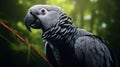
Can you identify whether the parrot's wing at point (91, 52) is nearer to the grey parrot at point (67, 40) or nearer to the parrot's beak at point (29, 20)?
the grey parrot at point (67, 40)

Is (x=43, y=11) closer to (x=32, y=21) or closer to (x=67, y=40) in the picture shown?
(x=32, y=21)

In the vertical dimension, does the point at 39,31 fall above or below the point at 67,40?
above

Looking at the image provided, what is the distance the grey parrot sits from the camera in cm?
203

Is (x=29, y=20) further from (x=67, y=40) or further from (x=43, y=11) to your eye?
Answer: (x=67, y=40)

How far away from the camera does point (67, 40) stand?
6.77 ft

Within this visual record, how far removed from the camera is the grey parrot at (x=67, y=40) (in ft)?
6.67

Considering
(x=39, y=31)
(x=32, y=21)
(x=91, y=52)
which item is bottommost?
(x=91, y=52)

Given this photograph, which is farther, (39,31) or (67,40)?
(39,31)

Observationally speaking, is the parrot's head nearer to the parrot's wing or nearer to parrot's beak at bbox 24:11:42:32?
parrot's beak at bbox 24:11:42:32

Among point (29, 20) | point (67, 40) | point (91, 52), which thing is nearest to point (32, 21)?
point (29, 20)

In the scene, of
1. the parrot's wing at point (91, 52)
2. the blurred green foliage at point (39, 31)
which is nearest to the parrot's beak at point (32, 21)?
the parrot's wing at point (91, 52)

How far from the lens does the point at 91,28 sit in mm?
3791

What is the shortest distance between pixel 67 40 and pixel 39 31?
4.83 feet

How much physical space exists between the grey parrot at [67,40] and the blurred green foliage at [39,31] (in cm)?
107
